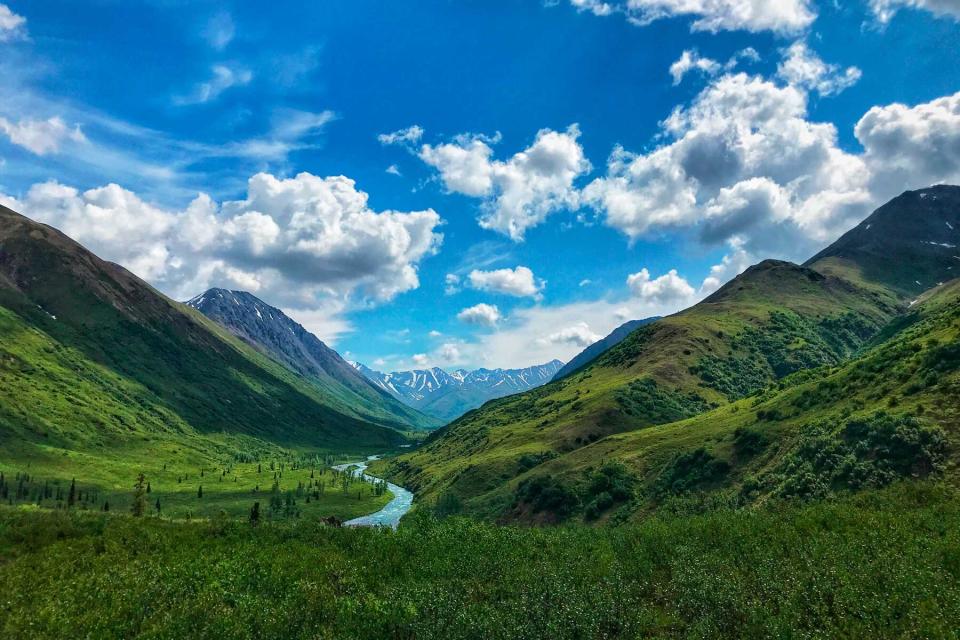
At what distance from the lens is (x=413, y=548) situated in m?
59.2

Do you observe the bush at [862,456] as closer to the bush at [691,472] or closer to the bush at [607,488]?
the bush at [691,472]

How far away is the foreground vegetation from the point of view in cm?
3180

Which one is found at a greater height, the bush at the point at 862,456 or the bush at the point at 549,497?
the bush at the point at 862,456

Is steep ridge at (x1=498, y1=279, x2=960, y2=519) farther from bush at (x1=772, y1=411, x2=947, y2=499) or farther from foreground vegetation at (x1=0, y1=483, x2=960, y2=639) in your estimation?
foreground vegetation at (x1=0, y1=483, x2=960, y2=639)

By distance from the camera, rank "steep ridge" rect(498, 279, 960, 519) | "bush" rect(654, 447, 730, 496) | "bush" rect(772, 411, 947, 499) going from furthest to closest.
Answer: "bush" rect(654, 447, 730, 496), "steep ridge" rect(498, 279, 960, 519), "bush" rect(772, 411, 947, 499)

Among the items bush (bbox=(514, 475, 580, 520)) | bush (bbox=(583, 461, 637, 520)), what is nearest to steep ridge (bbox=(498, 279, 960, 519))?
bush (bbox=(583, 461, 637, 520))

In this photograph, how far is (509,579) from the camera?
4622cm

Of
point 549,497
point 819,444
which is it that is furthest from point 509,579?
point 549,497

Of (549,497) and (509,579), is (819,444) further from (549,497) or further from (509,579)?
(549,497)

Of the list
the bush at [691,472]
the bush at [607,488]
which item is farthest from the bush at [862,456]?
the bush at [607,488]

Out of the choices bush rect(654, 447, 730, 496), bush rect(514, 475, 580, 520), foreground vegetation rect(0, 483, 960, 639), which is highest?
foreground vegetation rect(0, 483, 960, 639)

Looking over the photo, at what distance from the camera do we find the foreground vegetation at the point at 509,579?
31.8 m

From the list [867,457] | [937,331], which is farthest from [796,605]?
[937,331]

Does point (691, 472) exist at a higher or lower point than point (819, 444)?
lower
